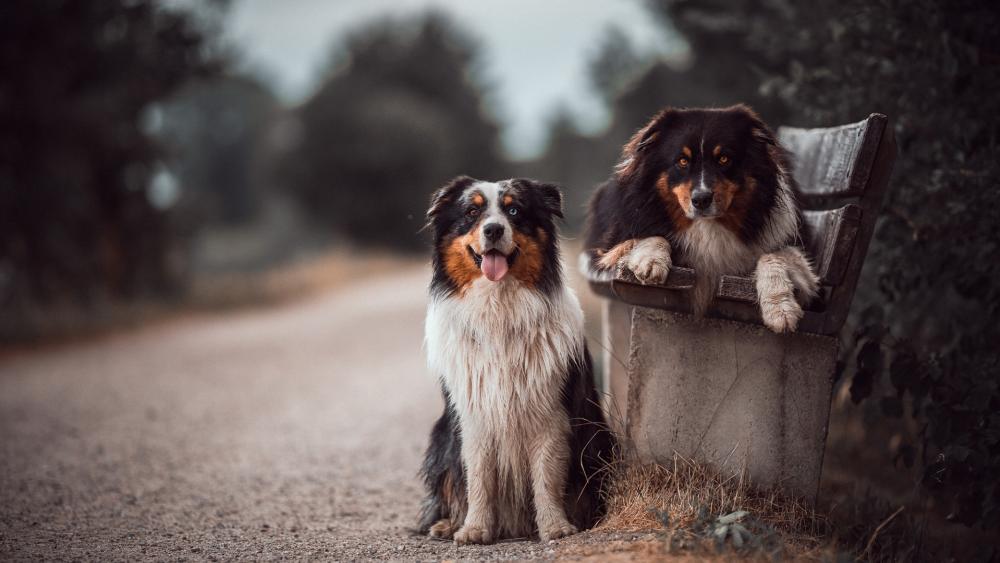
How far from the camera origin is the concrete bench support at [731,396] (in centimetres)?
347

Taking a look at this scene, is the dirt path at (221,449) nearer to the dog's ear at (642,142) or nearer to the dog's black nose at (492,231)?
the dog's black nose at (492,231)

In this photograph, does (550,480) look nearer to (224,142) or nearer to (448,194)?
(448,194)

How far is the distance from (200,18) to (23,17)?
279 centimetres

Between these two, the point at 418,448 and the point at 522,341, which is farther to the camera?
the point at 418,448

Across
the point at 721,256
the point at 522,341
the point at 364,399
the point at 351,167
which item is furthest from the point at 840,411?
the point at 351,167

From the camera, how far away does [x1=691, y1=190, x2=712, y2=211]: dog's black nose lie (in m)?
3.26

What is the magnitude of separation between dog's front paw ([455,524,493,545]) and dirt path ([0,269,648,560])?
0.37 feet

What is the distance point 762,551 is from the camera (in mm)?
2867

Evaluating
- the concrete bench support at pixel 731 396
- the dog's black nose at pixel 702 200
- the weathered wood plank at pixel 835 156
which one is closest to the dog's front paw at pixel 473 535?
the concrete bench support at pixel 731 396

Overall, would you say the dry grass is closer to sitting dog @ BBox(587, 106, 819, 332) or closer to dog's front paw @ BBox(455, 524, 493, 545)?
dog's front paw @ BBox(455, 524, 493, 545)

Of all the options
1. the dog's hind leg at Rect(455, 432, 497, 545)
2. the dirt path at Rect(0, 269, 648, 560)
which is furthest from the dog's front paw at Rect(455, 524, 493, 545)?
the dirt path at Rect(0, 269, 648, 560)

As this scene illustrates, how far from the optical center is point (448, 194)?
12.2 feet

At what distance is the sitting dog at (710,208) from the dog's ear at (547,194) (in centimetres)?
31

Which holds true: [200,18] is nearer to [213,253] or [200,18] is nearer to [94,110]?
[94,110]
